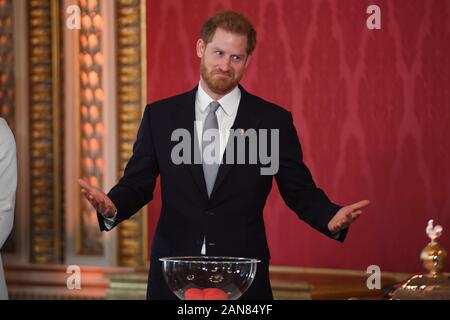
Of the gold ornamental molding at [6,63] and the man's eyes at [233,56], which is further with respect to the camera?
the gold ornamental molding at [6,63]

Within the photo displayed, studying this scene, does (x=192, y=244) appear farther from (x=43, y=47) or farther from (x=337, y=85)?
(x=43, y=47)

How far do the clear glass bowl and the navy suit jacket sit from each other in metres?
0.47

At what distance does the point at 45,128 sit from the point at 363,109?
1.96 meters

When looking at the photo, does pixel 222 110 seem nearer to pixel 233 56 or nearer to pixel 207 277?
pixel 233 56

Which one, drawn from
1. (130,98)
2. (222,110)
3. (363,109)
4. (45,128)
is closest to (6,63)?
(45,128)

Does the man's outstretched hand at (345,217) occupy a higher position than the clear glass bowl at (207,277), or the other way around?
the man's outstretched hand at (345,217)

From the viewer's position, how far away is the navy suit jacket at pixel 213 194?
2.71m

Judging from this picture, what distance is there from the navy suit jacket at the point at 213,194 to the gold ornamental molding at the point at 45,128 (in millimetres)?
3102

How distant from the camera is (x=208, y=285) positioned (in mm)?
2189

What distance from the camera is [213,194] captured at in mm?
2725

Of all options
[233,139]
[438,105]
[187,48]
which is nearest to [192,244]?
[233,139]

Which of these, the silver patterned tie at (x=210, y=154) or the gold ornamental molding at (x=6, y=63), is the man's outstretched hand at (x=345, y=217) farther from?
the gold ornamental molding at (x=6, y=63)

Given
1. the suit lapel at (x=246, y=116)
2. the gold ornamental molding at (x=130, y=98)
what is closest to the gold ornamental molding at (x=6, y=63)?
the gold ornamental molding at (x=130, y=98)

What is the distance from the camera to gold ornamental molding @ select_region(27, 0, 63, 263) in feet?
19.3
